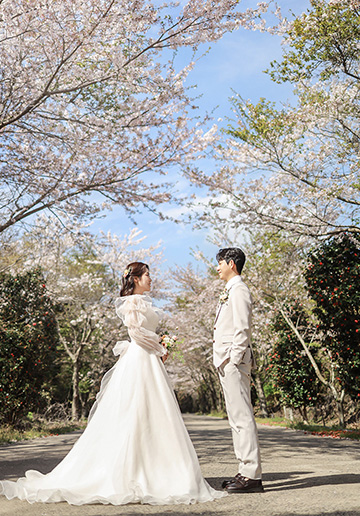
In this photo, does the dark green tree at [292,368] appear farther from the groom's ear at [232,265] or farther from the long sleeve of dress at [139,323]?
the long sleeve of dress at [139,323]

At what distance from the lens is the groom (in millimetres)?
4641

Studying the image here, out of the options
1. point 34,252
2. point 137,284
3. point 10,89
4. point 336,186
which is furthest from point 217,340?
point 34,252

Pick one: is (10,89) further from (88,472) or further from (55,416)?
(55,416)

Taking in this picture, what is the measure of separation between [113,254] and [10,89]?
1617cm

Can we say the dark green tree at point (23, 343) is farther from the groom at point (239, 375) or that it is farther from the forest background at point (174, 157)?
the groom at point (239, 375)

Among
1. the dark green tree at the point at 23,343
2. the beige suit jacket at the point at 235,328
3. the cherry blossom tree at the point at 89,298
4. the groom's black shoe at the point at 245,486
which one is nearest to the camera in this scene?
the groom's black shoe at the point at 245,486

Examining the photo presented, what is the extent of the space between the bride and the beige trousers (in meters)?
0.42

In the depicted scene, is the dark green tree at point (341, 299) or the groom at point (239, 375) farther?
the dark green tree at point (341, 299)

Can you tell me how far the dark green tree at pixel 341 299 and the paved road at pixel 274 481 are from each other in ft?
6.02

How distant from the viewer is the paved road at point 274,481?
387 centimetres

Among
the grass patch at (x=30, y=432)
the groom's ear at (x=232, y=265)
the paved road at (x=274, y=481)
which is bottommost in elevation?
the grass patch at (x=30, y=432)

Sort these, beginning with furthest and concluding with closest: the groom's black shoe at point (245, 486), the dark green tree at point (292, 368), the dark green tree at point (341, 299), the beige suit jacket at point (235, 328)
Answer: the dark green tree at point (292, 368)
the dark green tree at point (341, 299)
the beige suit jacket at point (235, 328)
the groom's black shoe at point (245, 486)

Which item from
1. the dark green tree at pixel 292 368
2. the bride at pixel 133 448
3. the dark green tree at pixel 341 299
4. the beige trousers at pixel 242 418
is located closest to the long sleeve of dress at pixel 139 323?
the bride at pixel 133 448

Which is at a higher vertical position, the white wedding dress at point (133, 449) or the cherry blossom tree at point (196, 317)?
the cherry blossom tree at point (196, 317)
